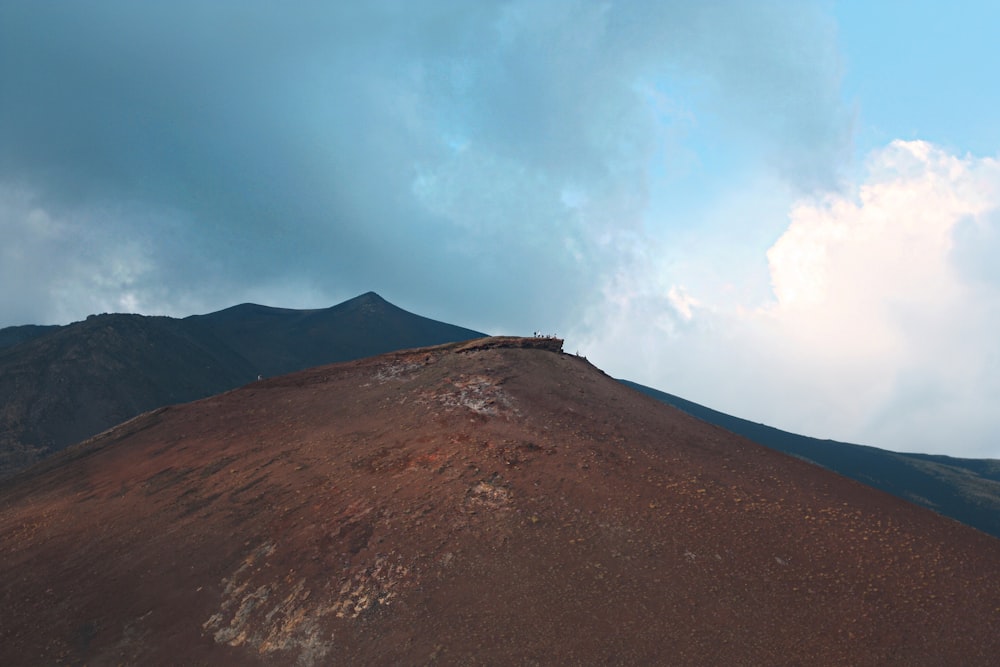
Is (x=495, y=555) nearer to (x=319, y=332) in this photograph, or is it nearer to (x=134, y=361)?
(x=134, y=361)

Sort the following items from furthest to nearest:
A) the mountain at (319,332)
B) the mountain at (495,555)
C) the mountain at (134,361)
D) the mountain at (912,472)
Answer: the mountain at (319,332) < the mountain at (912,472) < the mountain at (134,361) < the mountain at (495,555)

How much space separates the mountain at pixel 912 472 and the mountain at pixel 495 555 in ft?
170

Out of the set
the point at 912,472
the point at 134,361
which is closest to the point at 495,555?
the point at 134,361

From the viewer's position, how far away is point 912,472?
84312 mm

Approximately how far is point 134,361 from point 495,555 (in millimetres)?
78112

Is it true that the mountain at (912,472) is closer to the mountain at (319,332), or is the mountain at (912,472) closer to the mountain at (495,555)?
the mountain at (495,555)

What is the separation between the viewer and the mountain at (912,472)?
71438 mm

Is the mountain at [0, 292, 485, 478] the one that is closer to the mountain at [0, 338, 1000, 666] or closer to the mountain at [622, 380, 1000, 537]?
the mountain at [0, 338, 1000, 666]

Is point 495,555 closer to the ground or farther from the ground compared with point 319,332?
closer to the ground

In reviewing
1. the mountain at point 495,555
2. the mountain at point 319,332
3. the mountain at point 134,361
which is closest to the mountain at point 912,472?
the mountain at point 495,555

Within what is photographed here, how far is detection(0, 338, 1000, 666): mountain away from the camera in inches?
463

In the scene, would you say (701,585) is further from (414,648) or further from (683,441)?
(683,441)

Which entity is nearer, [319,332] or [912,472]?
[912,472]

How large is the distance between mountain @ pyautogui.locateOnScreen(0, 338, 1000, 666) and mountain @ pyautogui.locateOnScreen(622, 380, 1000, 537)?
170ft
